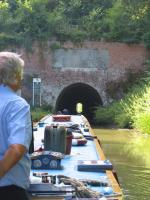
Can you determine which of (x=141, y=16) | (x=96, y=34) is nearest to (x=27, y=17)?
(x=96, y=34)

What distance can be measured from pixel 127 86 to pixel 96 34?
3.14 m

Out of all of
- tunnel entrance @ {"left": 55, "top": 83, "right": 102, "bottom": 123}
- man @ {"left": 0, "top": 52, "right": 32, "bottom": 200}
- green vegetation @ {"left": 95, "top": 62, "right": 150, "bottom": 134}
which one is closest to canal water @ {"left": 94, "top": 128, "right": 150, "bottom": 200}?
green vegetation @ {"left": 95, "top": 62, "right": 150, "bottom": 134}

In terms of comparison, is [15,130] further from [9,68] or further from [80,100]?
[80,100]

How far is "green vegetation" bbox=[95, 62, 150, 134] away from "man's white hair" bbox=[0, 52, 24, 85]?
17.5 metres

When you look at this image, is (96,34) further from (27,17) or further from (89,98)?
(89,98)

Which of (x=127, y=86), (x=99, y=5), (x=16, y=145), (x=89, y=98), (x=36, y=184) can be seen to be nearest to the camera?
(x=16, y=145)

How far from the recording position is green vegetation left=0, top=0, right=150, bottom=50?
29.6 metres

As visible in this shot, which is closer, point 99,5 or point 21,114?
point 21,114

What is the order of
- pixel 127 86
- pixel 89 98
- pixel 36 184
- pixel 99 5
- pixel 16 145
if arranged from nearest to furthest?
pixel 16 145 < pixel 36 184 < pixel 127 86 < pixel 99 5 < pixel 89 98

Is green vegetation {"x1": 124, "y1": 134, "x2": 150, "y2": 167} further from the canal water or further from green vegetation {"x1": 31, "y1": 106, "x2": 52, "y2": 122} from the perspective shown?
green vegetation {"x1": 31, "y1": 106, "x2": 52, "y2": 122}

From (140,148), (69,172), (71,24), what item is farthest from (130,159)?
(71,24)

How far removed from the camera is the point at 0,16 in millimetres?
30422

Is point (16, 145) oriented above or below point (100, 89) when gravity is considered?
above

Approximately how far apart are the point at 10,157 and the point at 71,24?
1137 inches
